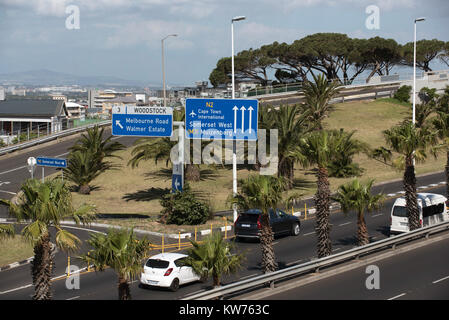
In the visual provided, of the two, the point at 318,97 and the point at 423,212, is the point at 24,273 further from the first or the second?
the point at 318,97

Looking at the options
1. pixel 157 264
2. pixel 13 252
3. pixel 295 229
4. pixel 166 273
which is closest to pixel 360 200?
pixel 295 229

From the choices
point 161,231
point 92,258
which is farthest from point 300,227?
point 92,258

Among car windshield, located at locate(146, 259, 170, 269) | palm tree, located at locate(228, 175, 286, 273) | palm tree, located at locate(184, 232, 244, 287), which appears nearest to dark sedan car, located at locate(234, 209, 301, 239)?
palm tree, located at locate(228, 175, 286, 273)

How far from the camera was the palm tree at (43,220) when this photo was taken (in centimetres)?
1581

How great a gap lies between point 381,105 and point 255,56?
3074 centimetres

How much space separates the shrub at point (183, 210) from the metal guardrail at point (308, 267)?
1215 centimetres

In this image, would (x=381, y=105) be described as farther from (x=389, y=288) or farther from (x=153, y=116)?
(x=389, y=288)

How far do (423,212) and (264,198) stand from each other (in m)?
10.9

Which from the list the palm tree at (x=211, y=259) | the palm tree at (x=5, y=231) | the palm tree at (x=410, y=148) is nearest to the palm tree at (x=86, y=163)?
the palm tree at (x=410, y=148)

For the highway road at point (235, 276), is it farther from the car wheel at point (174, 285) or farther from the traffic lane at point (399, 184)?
the traffic lane at point (399, 184)

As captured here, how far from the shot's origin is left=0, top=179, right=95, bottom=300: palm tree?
51.9ft

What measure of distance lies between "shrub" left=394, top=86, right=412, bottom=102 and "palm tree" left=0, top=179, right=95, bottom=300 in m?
63.4

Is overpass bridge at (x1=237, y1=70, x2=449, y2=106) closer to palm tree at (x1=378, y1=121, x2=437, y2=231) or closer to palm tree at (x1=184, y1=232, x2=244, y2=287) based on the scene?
palm tree at (x1=378, y1=121, x2=437, y2=231)

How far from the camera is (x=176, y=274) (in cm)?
1986
